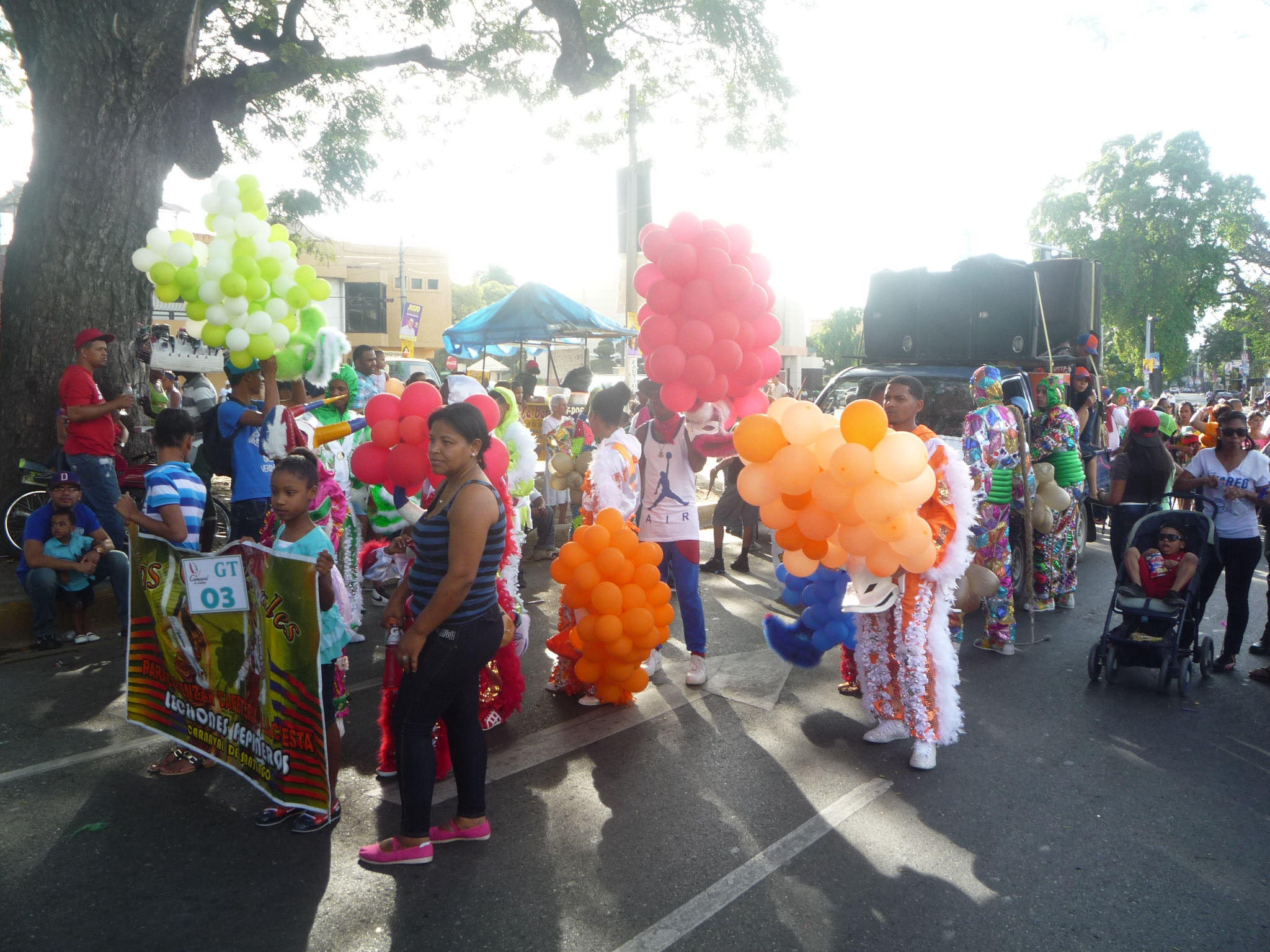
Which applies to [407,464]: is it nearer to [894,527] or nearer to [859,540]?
[859,540]

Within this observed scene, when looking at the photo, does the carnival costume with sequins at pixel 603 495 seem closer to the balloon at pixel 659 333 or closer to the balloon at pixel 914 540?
the balloon at pixel 659 333

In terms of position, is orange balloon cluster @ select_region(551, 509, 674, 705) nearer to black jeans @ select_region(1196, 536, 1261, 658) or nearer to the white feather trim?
the white feather trim

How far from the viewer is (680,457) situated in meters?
5.25

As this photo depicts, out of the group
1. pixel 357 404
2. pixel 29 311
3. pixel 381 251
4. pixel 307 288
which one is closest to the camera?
pixel 307 288

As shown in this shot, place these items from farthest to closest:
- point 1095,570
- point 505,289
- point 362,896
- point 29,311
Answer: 1. point 505,289
2. point 1095,570
3. point 29,311
4. point 362,896

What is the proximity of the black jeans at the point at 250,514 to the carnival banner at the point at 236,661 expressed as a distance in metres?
1.59

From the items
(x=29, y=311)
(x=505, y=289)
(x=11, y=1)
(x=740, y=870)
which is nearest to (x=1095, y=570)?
(x=740, y=870)

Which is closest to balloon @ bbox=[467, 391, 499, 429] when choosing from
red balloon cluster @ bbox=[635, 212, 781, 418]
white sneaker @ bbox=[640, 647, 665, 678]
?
red balloon cluster @ bbox=[635, 212, 781, 418]

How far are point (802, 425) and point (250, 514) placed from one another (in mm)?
3613

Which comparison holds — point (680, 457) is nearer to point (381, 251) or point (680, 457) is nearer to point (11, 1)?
point (11, 1)

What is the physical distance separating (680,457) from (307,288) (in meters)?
2.42

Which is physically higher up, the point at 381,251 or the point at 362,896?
the point at 381,251

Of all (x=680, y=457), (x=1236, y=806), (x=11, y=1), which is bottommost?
(x=1236, y=806)

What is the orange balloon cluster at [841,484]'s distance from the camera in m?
3.76
